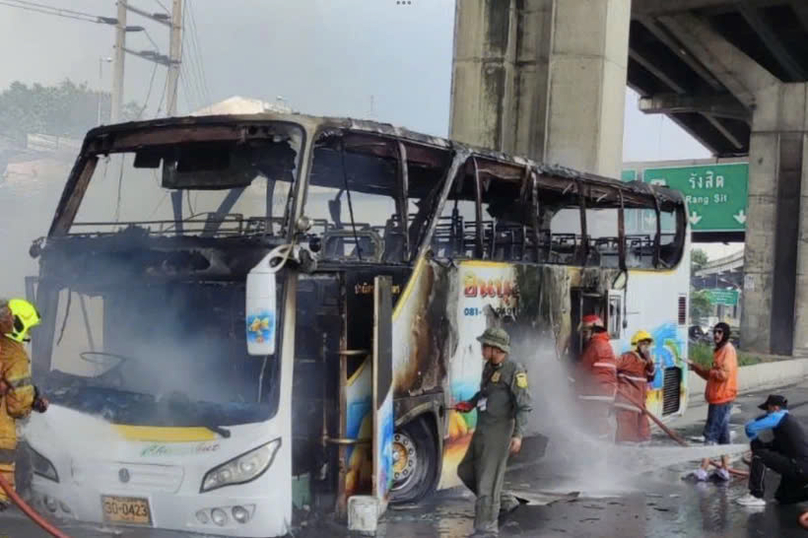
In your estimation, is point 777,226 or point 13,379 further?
point 777,226

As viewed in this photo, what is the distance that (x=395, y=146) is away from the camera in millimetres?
7160

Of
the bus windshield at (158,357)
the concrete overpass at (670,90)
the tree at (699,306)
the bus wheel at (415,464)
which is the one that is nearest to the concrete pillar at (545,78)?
the concrete overpass at (670,90)

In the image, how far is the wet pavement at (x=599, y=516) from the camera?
6.82m

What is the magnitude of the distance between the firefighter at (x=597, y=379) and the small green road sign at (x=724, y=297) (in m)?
47.3

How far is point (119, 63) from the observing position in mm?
19172

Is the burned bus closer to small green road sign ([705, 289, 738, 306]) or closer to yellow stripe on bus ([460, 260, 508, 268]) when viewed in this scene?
yellow stripe on bus ([460, 260, 508, 268])

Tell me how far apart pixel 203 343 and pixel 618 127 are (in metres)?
12.9

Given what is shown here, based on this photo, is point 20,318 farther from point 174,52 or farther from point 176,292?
point 174,52

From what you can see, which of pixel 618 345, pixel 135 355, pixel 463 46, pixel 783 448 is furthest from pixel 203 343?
pixel 463 46

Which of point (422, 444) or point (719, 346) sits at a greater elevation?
point (719, 346)

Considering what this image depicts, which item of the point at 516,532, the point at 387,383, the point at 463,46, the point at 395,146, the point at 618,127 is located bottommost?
the point at 516,532

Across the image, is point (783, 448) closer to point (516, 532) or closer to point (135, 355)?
point (516, 532)

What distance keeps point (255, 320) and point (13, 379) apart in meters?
1.79

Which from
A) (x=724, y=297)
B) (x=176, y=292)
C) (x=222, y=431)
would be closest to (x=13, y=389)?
(x=176, y=292)
